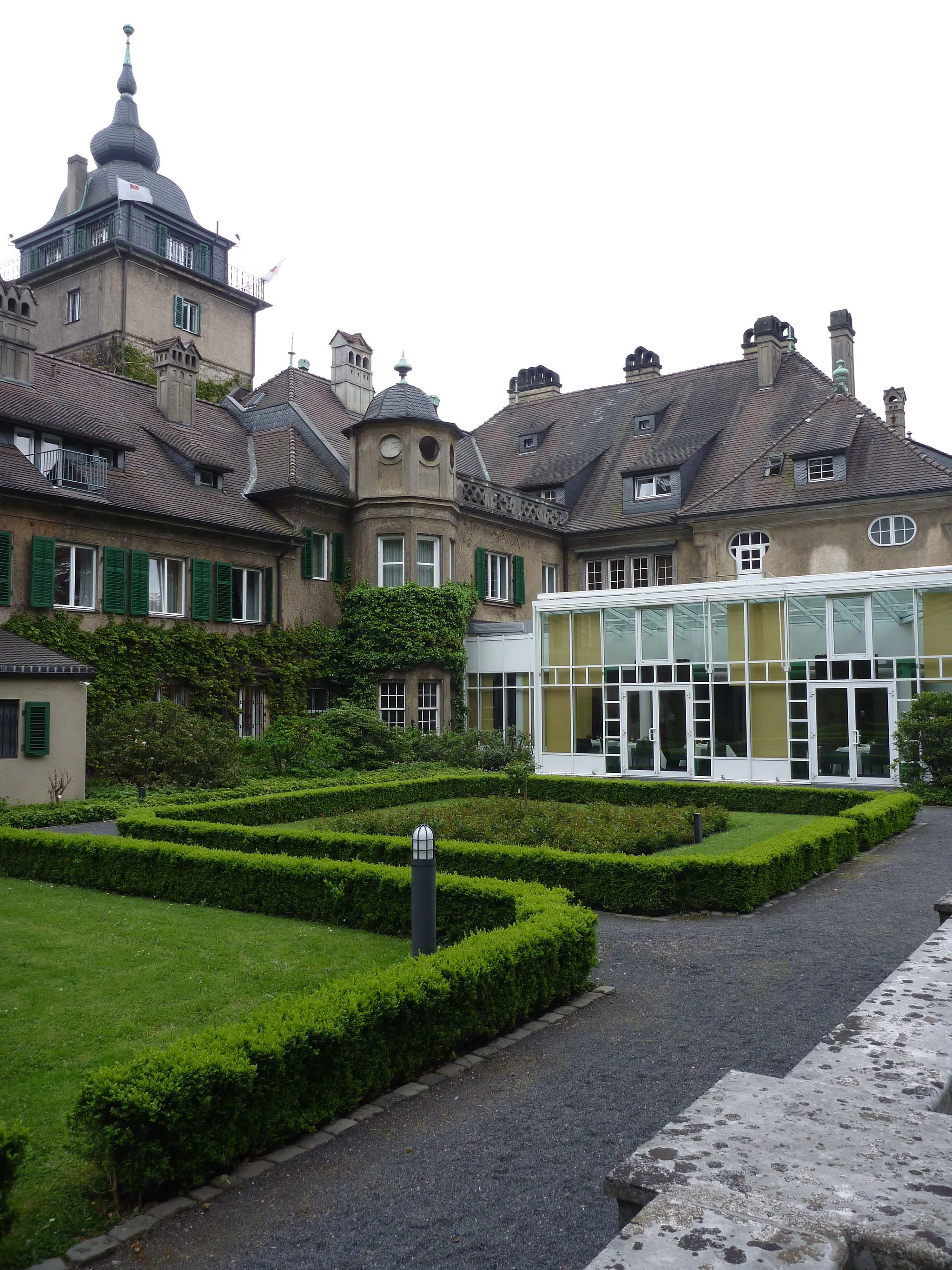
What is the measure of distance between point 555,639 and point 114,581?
12250 millimetres

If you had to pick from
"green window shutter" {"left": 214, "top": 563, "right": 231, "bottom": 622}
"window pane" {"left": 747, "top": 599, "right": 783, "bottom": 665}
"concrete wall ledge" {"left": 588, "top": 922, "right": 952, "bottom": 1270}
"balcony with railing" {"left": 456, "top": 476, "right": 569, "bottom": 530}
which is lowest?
"concrete wall ledge" {"left": 588, "top": 922, "right": 952, "bottom": 1270}

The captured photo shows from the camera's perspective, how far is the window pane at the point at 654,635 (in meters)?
27.2

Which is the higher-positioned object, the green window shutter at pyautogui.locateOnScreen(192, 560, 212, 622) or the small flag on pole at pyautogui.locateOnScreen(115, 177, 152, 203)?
the small flag on pole at pyautogui.locateOnScreen(115, 177, 152, 203)

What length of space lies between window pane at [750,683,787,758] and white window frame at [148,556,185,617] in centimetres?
1526

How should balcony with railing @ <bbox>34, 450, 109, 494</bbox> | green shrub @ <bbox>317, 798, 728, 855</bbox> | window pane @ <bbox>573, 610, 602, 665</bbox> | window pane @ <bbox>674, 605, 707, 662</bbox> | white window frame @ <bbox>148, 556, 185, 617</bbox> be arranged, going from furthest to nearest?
1. window pane @ <bbox>573, 610, 602, 665</bbox>
2. window pane @ <bbox>674, 605, 707, 662</bbox>
3. white window frame @ <bbox>148, 556, 185, 617</bbox>
4. balcony with railing @ <bbox>34, 450, 109, 494</bbox>
5. green shrub @ <bbox>317, 798, 728, 855</bbox>

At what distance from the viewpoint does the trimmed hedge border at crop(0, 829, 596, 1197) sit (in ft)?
15.2

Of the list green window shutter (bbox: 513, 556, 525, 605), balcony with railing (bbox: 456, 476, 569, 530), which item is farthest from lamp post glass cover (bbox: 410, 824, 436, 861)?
green window shutter (bbox: 513, 556, 525, 605)

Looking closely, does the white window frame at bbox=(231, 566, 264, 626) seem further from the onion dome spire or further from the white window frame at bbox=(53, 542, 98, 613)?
the onion dome spire

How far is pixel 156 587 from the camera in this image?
2611 cm

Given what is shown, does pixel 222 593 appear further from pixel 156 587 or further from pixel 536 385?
pixel 536 385

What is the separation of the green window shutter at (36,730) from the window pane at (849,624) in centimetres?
1831

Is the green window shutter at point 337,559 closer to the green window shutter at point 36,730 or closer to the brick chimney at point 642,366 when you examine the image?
the green window shutter at point 36,730

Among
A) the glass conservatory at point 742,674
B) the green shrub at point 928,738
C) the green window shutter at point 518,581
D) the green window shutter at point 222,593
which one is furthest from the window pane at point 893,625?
the green window shutter at point 222,593

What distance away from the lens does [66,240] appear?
143 feet
